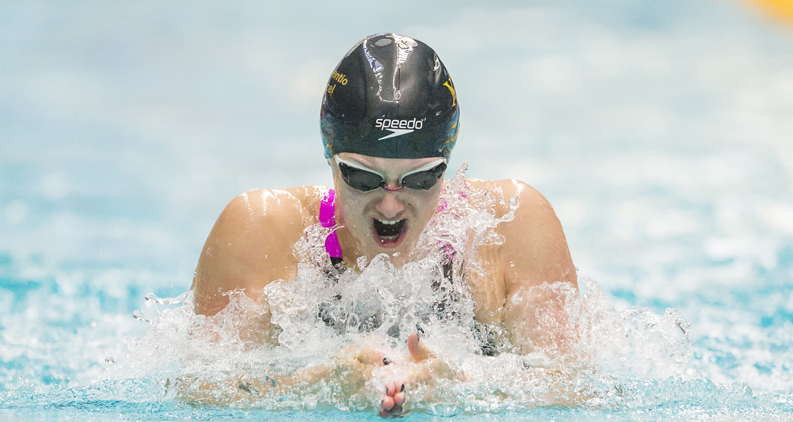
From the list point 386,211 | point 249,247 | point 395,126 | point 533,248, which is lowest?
point 533,248

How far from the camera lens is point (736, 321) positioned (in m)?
5.54

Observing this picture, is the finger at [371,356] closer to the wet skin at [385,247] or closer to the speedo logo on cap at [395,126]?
the wet skin at [385,247]

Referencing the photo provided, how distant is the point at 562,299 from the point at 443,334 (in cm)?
46

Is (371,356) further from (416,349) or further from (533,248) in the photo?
(533,248)

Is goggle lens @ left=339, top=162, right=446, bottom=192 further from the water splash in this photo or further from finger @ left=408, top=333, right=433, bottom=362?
finger @ left=408, top=333, right=433, bottom=362

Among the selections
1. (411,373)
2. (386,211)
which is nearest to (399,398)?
(411,373)

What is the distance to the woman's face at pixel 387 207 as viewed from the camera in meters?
2.40

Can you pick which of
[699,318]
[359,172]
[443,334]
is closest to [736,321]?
[699,318]

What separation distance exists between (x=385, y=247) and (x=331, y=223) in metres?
0.35

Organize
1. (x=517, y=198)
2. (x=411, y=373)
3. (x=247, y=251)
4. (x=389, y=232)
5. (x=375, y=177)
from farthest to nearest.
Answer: (x=517, y=198), (x=247, y=251), (x=389, y=232), (x=375, y=177), (x=411, y=373)

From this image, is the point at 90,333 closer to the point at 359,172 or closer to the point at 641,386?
the point at 359,172

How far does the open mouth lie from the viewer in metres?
2.51

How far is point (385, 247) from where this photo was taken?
2.53m

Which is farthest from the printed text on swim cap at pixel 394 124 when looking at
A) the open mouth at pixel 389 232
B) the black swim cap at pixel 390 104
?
the open mouth at pixel 389 232
